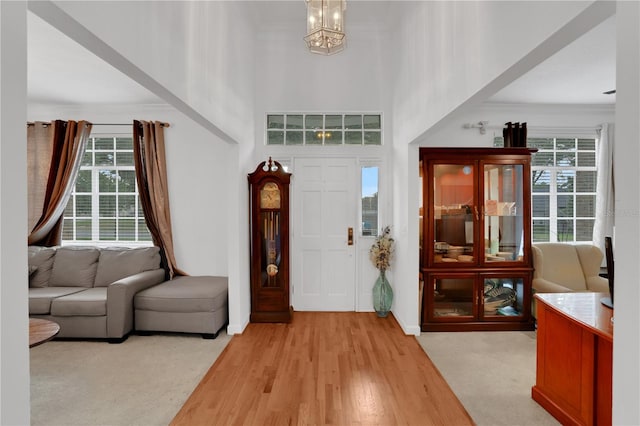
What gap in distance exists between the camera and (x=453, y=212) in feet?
13.5

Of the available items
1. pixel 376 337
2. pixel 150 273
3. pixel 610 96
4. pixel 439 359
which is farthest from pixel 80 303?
pixel 610 96

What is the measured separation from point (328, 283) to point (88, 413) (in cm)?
294

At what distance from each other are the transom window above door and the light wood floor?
2.48 meters

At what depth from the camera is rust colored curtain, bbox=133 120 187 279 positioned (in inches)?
187

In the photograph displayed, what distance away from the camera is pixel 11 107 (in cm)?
104

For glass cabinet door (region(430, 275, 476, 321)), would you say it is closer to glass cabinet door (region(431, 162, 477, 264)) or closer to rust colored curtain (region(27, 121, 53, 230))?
glass cabinet door (region(431, 162, 477, 264))

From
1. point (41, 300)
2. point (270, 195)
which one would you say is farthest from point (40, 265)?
point (270, 195)

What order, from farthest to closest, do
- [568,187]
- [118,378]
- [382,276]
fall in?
1. [568,187]
2. [382,276]
3. [118,378]

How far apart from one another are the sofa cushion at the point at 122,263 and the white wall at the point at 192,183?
0.43 meters

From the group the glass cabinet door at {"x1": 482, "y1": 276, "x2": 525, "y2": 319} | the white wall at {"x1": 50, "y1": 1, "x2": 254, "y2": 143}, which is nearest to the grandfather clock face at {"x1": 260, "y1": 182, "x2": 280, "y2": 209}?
the white wall at {"x1": 50, "y1": 1, "x2": 254, "y2": 143}

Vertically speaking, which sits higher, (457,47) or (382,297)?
(457,47)

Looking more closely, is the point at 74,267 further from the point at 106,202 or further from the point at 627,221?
the point at 627,221

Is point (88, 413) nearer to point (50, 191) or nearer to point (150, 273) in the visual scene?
point (150, 273)

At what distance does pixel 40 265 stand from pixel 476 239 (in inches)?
211
